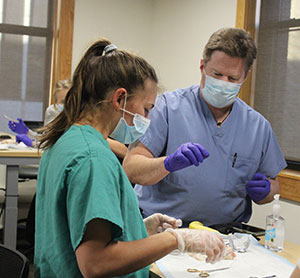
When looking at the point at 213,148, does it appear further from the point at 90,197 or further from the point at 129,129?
the point at 90,197

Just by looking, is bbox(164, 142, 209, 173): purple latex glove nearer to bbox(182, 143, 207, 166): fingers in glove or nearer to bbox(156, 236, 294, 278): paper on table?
bbox(182, 143, 207, 166): fingers in glove

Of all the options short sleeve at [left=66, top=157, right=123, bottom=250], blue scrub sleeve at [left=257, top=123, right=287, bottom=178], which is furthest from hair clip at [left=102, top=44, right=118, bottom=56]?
blue scrub sleeve at [left=257, top=123, right=287, bottom=178]

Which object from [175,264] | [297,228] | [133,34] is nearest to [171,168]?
[175,264]

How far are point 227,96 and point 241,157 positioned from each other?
0.80 ft

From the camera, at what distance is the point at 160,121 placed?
1743mm

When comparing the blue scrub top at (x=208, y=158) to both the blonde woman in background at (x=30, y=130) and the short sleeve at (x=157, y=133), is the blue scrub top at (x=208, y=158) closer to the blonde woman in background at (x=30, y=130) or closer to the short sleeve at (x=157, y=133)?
the short sleeve at (x=157, y=133)

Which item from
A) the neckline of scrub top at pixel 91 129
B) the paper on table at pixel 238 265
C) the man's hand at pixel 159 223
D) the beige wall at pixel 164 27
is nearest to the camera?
the neckline of scrub top at pixel 91 129

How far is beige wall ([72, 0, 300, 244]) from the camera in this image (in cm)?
354

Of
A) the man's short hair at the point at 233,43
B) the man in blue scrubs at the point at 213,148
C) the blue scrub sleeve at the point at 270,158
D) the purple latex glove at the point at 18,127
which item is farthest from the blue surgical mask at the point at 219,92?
the purple latex glove at the point at 18,127

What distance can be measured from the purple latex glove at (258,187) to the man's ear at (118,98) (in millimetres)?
838

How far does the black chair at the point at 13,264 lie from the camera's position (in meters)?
1.05

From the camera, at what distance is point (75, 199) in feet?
3.00

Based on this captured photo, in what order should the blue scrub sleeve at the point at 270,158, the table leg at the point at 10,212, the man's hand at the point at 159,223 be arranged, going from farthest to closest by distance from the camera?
the table leg at the point at 10,212, the blue scrub sleeve at the point at 270,158, the man's hand at the point at 159,223

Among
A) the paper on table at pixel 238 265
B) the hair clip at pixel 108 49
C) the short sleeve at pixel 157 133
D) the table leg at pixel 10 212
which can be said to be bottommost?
the table leg at pixel 10 212
